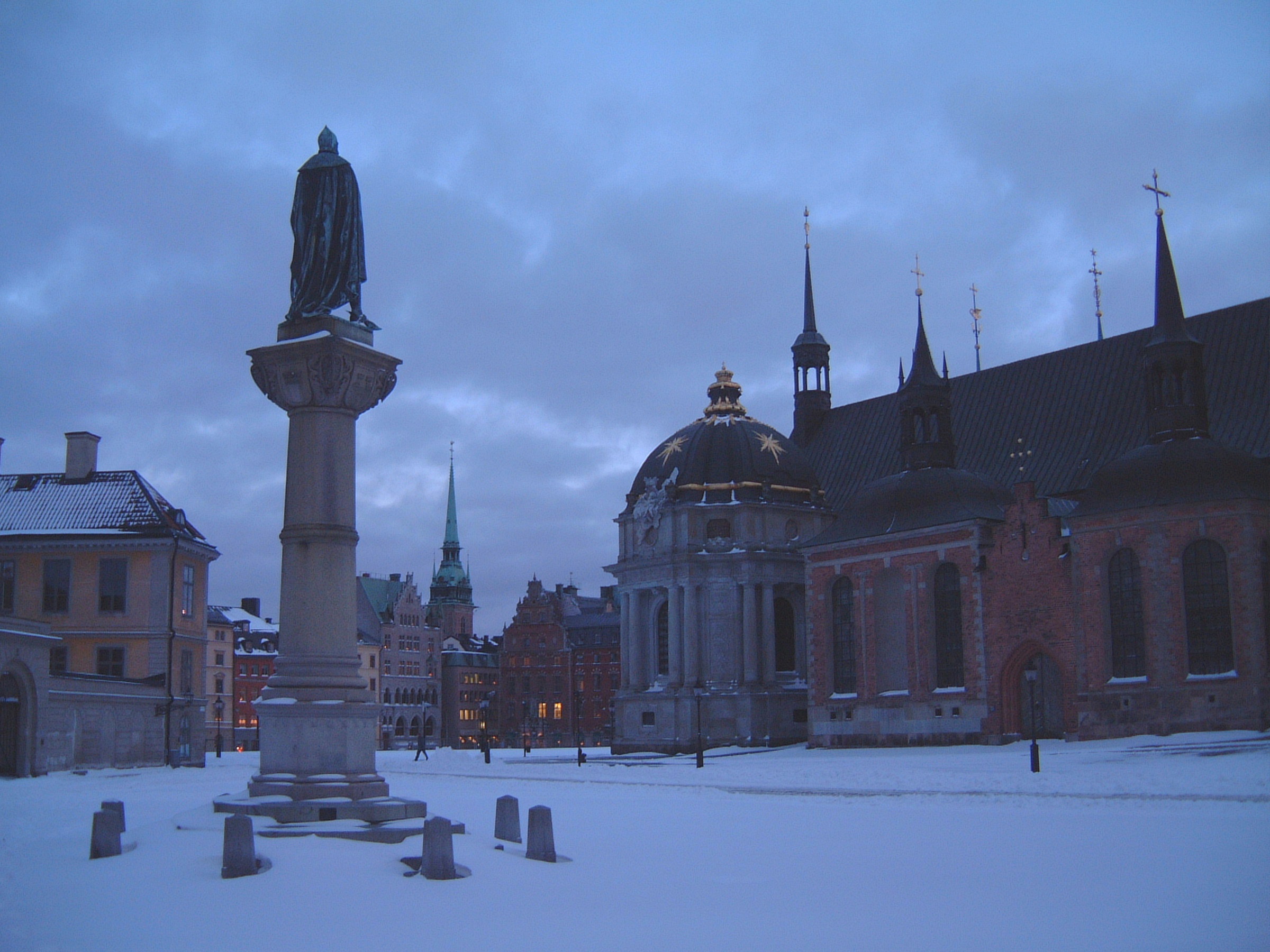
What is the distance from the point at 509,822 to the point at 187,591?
39166 mm

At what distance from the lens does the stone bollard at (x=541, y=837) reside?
14.2 metres

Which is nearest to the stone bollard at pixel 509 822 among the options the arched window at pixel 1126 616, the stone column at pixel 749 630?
the arched window at pixel 1126 616

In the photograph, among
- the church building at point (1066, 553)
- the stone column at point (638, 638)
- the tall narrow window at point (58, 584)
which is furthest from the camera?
the stone column at point (638, 638)

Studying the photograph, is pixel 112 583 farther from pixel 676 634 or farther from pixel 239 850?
pixel 239 850

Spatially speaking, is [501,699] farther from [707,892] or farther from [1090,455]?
[707,892]

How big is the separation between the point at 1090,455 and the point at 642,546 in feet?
78.2

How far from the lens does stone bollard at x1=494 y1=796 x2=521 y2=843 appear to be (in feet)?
52.2

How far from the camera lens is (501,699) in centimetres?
13312

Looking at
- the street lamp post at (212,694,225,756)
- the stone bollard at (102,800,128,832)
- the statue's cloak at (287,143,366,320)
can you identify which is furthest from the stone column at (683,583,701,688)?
the stone bollard at (102,800,128,832)

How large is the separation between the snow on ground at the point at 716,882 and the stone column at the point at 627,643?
44003mm

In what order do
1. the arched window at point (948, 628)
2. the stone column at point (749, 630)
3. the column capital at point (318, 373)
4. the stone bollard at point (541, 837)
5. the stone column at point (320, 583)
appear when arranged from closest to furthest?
1. the stone bollard at point (541, 837)
2. the stone column at point (320, 583)
3. the column capital at point (318, 373)
4. the arched window at point (948, 628)
5. the stone column at point (749, 630)

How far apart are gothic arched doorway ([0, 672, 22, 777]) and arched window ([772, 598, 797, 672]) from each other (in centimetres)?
3826

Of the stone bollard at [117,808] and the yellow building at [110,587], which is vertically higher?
the yellow building at [110,587]

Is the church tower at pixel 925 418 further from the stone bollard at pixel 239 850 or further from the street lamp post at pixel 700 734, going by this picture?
the stone bollard at pixel 239 850
